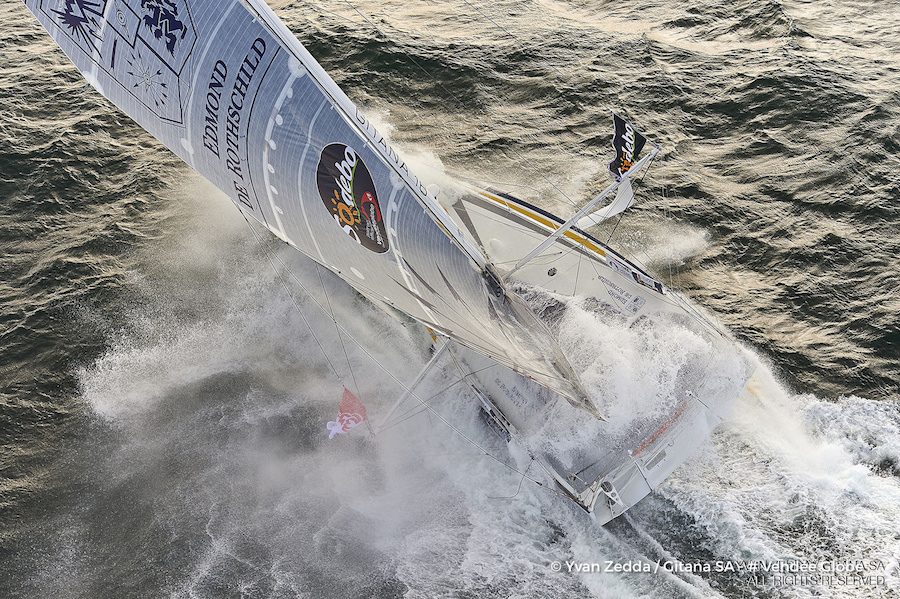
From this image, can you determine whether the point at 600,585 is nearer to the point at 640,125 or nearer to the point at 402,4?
the point at 640,125

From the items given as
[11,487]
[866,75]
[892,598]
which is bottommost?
[11,487]

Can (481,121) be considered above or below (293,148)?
below

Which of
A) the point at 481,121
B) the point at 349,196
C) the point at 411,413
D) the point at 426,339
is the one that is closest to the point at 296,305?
the point at 426,339

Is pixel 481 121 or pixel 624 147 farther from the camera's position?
Result: pixel 481 121

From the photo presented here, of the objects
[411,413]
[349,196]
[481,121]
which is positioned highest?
[349,196]

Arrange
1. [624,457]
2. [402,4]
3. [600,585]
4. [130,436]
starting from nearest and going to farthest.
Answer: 1. [600,585]
2. [624,457]
3. [130,436]
4. [402,4]

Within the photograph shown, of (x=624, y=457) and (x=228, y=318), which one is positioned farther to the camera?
(x=228, y=318)

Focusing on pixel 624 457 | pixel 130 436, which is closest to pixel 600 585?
pixel 624 457

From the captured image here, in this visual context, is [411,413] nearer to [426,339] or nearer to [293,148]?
[426,339]
